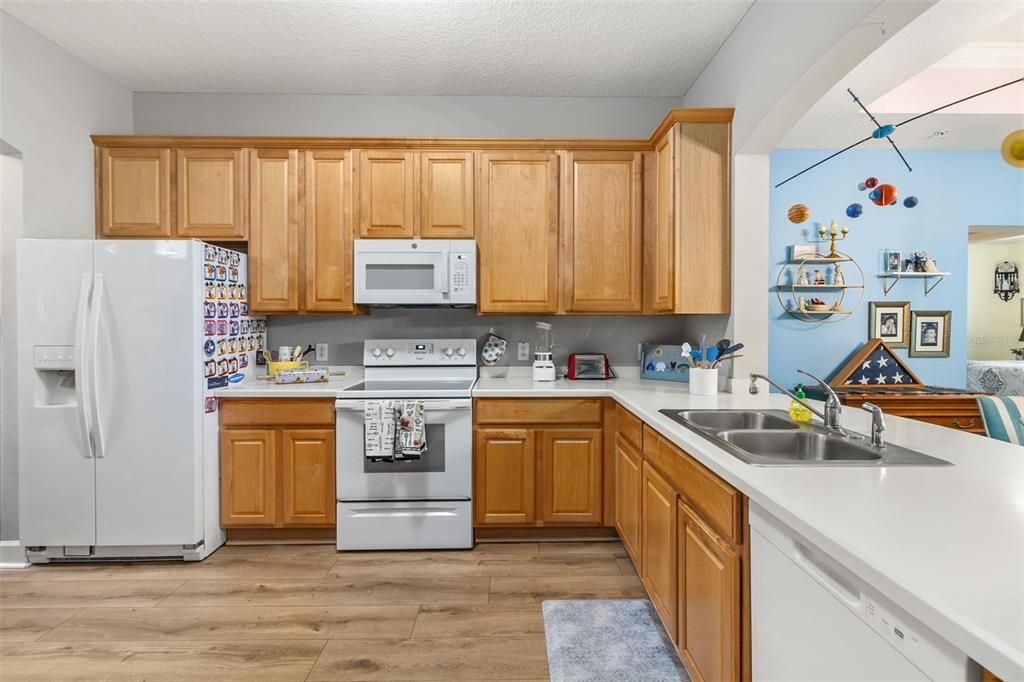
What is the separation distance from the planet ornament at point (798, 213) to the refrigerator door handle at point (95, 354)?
163 inches

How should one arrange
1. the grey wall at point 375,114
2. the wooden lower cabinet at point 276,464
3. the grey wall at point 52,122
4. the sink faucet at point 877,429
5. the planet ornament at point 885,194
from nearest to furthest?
the sink faucet at point 877,429 < the grey wall at point 52,122 < the wooden lower cabinet at point 276,464 < the planet ornament at point 885,194 < the grey wall at point 375,114

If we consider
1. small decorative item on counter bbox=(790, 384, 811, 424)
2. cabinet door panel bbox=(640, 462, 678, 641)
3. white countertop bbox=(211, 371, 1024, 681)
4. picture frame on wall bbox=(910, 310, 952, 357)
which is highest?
picture frame on wall bbox=(910, 310, 952, 357)

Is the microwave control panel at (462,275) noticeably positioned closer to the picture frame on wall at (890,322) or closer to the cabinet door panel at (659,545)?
the cabinet door panel at (659,545)

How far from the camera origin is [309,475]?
2.91 meters

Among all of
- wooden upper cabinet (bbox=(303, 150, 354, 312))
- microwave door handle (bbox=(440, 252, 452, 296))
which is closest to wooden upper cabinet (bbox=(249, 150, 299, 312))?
wooden upper cabinet (bbox=(303, 150, 354, 312))

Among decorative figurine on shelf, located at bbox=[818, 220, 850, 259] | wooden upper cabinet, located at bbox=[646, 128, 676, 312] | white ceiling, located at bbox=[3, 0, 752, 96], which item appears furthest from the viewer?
decorative figurine on shelf, located at bbox=[818, 220, 850, 259]

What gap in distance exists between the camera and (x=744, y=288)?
8.75 feet

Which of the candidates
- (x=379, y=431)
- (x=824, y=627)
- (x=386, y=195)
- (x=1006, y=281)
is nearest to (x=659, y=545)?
(x=824, y=627)

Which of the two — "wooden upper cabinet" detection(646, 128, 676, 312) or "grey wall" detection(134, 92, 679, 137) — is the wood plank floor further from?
"grey wall" detection(134, 92, 679, 137)

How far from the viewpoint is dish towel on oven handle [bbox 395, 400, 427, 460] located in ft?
9.02

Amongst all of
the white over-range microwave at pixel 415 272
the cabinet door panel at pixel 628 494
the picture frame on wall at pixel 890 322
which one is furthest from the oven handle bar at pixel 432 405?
the picture frame on wall at pixel 890 322

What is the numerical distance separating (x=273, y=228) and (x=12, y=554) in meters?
2.18

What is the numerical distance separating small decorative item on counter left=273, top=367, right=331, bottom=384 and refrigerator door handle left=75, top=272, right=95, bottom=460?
885mm

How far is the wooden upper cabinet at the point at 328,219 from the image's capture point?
10.5 feet
